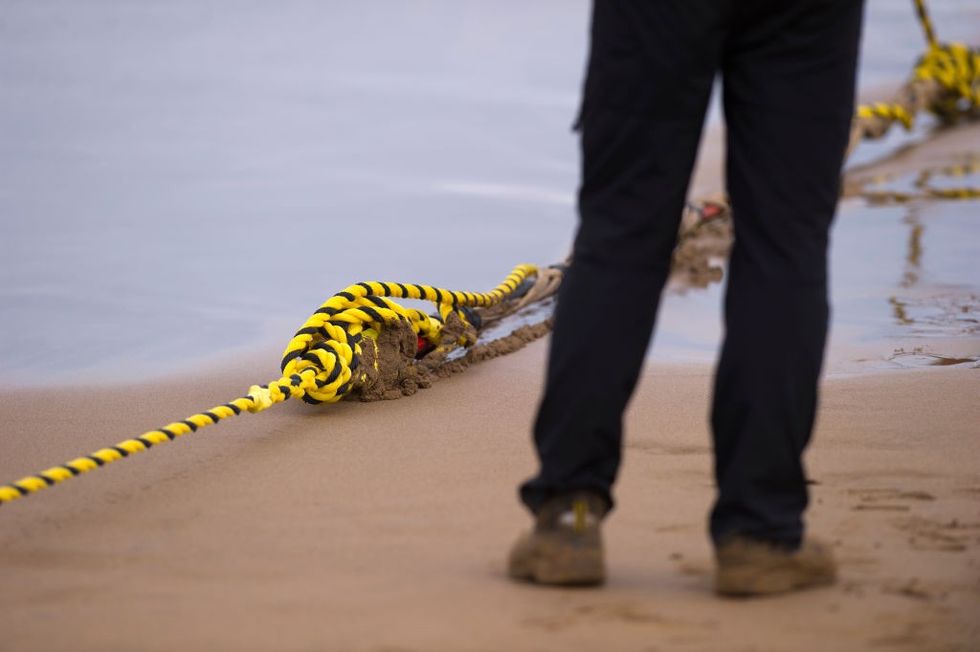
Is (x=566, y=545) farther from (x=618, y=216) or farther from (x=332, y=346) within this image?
(x=332, y=346)

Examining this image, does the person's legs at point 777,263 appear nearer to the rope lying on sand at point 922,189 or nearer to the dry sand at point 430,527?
the dry sand at point 430,527

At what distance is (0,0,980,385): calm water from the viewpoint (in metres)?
3.20

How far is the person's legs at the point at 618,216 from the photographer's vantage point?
1.62 meters

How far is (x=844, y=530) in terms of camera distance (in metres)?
1.86

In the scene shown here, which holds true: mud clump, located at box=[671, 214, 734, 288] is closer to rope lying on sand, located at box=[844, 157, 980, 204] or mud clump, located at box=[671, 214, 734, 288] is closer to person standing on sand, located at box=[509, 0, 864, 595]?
rope lying on sand, located at box=[844, 157, 980, 204]

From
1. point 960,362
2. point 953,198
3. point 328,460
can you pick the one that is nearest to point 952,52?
point 953,198

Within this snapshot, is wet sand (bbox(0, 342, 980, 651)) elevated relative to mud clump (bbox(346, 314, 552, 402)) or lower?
lower

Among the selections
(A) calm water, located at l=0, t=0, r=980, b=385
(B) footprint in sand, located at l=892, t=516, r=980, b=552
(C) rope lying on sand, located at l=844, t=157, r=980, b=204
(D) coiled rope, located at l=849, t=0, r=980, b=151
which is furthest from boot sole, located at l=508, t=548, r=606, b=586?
(D) coiled rope, located at l=849, t=0, r=980, b=151

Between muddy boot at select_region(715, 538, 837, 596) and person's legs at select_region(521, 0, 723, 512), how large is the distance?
0.53ft

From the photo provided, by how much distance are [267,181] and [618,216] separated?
303cm

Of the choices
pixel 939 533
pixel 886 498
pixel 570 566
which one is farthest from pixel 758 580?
pixel 886 498

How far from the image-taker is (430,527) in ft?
6.22

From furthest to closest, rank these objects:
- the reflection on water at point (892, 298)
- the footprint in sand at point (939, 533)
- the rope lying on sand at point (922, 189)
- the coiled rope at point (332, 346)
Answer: the rope lying on sand at point (922, 189), the reflection on water at point (892, 298), the coiled rope at point (332, 346), the footprint in sand at point (939, 533)

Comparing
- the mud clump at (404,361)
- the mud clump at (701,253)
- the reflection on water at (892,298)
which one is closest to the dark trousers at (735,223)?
the mud clump at (404,361)
